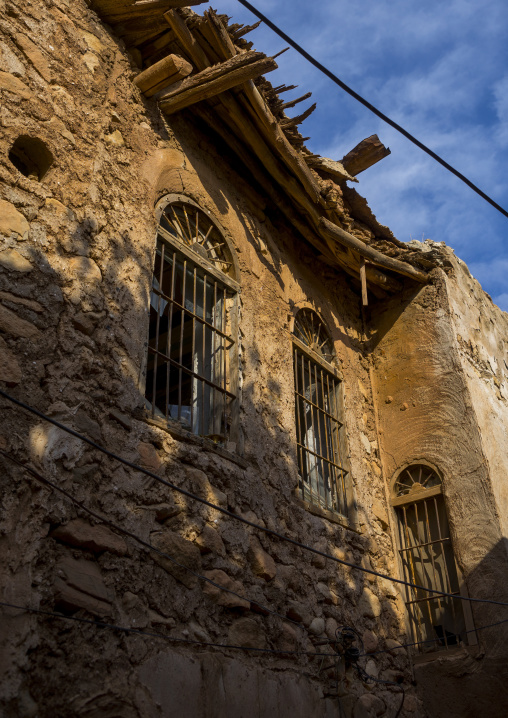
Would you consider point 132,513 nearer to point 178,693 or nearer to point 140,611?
point 140,611

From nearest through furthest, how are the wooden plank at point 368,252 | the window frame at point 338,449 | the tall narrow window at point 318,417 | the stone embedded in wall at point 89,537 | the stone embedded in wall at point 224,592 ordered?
1. the stone embedded in wall at point 89,537
2. the stone embedded in wall at point 224,592
3. the window frame at point 338,449
4. the tall narrow window at point 318,417
5. the wooden plank at point 368,252

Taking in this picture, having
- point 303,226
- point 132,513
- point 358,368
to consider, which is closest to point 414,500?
point 358,368

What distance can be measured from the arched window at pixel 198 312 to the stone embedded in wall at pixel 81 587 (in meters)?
1.42

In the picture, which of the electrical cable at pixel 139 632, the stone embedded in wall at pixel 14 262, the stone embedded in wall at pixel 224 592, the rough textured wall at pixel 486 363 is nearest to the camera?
the electrical cable at pixel 139 632

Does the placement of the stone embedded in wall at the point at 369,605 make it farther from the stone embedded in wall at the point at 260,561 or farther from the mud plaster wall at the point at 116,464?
the stone embedded in wall at the point at 260,561

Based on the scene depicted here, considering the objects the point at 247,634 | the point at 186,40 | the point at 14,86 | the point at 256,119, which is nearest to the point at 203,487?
the point at 247,634

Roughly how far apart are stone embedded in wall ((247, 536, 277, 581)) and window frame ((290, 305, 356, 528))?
806 millimetres

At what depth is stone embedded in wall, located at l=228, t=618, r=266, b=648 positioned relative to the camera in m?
4.16

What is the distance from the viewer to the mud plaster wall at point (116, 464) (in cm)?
324

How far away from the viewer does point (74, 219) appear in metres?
4.13

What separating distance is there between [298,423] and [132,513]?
2474 mm

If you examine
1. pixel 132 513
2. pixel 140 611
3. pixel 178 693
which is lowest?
pixel 178 693

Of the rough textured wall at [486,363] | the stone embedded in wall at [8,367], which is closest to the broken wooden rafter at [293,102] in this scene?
the rough textured wall at [486,363]

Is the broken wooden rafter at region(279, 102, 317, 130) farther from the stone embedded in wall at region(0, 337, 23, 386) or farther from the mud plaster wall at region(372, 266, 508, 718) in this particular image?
the stone embedded in wall at region(0, 337, 23, 386)
